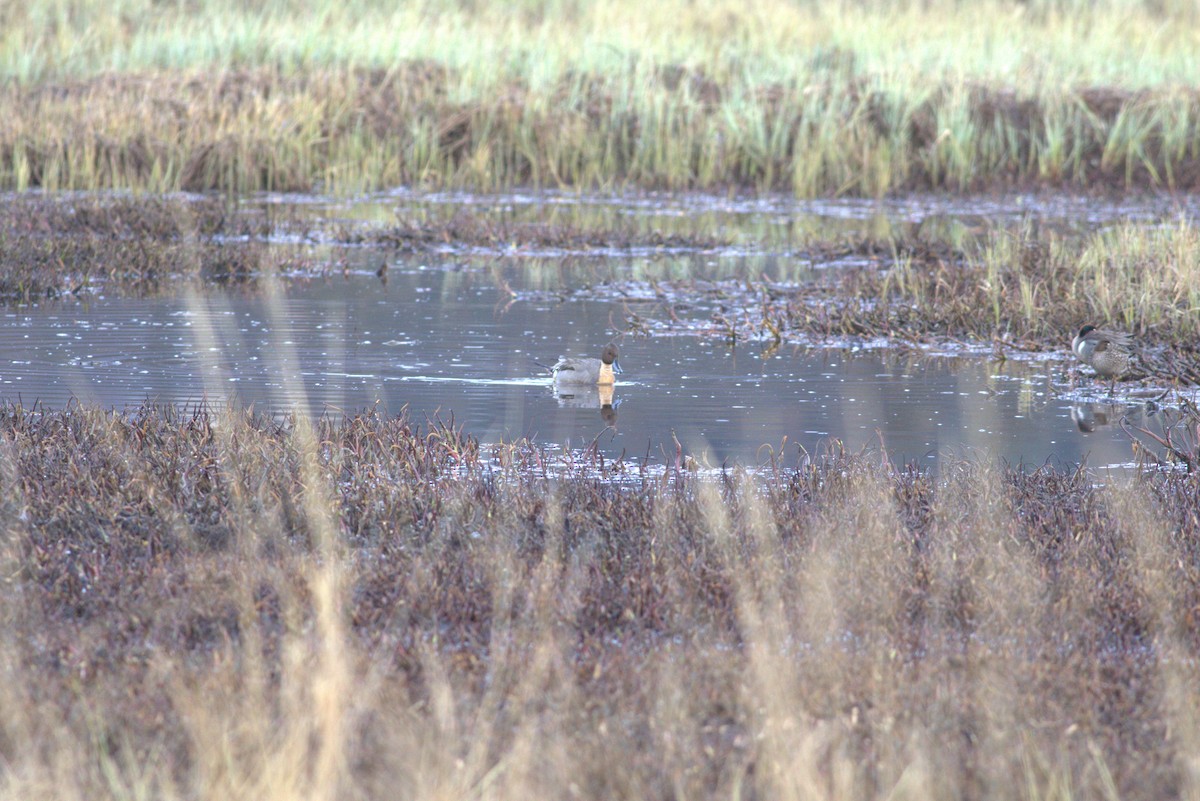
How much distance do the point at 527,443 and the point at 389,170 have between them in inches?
453

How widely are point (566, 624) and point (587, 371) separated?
4051 millimetres

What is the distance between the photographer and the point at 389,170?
58.5 feet

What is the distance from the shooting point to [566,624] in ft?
15.6

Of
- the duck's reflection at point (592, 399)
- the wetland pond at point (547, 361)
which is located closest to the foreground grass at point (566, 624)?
the wetland pond at point (547, 361)

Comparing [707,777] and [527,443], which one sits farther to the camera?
[527,443]

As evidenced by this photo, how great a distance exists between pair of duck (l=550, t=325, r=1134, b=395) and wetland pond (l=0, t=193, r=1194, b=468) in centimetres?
10

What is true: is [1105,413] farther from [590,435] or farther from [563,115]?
[563,115]

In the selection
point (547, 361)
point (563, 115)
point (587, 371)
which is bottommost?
point (547, 361)

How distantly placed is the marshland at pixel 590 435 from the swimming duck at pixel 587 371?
13 cm

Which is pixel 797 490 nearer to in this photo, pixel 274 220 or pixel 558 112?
pixel 274 220

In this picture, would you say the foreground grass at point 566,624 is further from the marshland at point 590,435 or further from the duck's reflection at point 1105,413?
the duck's reflection at point 1105,413

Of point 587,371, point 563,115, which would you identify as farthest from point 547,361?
point 563,115

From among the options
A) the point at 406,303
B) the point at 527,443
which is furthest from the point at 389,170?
the point at 527,443

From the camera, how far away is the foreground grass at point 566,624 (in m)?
3.87
